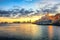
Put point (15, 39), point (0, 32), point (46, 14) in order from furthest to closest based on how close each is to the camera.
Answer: point (0, 32), point (46, 14), point (15, 39)

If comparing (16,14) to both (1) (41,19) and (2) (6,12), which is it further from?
(1) (41,19)

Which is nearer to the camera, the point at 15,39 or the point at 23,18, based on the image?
the point at 15,39

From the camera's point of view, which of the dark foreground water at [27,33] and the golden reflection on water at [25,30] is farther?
the golden reflection on water at [25,30]

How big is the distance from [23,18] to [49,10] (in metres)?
1.33

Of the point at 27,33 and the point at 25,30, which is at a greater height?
the point at 25,30

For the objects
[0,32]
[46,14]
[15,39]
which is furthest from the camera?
[0,32]

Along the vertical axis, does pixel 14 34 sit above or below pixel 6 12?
below

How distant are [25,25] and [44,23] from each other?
0.94 metres

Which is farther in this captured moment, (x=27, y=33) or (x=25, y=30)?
(x=25, y=30)

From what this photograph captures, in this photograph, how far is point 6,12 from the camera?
6727mm

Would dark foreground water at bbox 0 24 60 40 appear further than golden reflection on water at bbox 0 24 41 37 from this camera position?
No

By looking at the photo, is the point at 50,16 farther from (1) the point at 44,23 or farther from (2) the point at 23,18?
(2) the point at 23,18

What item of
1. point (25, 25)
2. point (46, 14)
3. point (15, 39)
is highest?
point (46, 14)

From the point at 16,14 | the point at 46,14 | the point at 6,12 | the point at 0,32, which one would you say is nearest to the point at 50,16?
the point at 46,14
